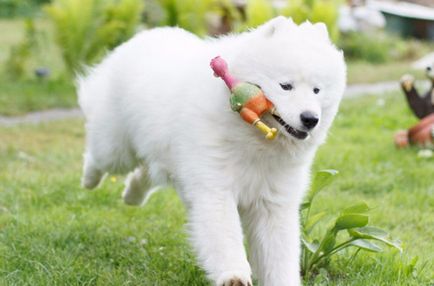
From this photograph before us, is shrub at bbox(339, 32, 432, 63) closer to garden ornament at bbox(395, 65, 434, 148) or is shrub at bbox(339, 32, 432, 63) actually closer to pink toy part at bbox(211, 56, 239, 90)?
garden ornament at bbox(395, 65, 434, 148)

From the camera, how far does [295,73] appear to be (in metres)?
3.55

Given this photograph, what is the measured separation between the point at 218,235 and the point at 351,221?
0.89m

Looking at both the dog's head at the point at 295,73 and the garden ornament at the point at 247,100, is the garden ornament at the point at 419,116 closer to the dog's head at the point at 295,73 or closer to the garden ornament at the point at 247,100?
the dog's head at the point at 295,73

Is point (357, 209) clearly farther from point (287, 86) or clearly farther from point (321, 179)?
point (287, 86)

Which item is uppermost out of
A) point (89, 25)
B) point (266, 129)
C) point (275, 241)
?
point (266, 129)

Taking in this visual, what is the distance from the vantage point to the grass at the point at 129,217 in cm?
437

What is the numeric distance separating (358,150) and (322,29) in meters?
3.89

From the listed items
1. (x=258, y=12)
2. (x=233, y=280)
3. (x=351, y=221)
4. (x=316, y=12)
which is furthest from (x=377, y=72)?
(x=233, y=280)

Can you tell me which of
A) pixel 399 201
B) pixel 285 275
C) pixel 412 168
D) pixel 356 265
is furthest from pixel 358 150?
pixel 285 275

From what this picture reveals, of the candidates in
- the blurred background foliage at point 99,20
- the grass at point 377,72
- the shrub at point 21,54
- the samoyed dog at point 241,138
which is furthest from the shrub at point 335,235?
the grass at point 377,72

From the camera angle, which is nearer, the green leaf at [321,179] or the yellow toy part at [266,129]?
the yellow toy part at [266,129]

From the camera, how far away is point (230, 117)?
385cm

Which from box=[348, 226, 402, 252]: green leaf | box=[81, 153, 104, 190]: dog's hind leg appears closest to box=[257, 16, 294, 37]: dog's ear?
box=[348, 226, 402, 252]: green leaf

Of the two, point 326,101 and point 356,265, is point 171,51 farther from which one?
point 356,265
